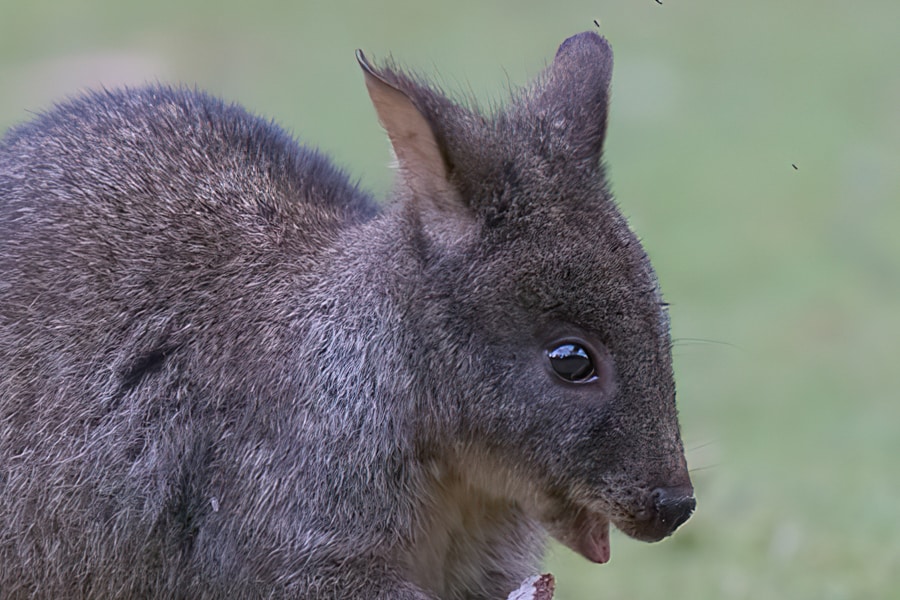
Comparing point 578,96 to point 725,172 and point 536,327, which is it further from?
point 725,172

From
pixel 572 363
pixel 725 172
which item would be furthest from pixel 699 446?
pixel 725 172

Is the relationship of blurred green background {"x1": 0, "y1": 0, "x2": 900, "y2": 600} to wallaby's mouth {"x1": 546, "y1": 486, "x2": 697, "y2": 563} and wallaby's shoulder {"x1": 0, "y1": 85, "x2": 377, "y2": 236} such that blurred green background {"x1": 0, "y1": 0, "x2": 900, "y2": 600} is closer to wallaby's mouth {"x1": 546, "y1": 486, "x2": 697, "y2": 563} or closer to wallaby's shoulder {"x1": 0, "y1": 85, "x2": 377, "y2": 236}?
wallaby's shoulder {"x1": 0, "y1": 85, "x2": 377, "y2": 236}

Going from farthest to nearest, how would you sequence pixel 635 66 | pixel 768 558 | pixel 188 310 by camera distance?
pixel 635 66 < pixel 768 558 < pixel 188 310

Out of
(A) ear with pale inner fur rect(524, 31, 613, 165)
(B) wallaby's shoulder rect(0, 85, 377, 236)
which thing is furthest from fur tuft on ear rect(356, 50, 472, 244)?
(B) wallaby's shoulder rect(0, 85, 377, 236)

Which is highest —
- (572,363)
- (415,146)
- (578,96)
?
(578,96)

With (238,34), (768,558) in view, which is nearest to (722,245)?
(768,558)

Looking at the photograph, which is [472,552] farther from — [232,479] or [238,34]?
[238,34]

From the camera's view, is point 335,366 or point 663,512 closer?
point 663,512
